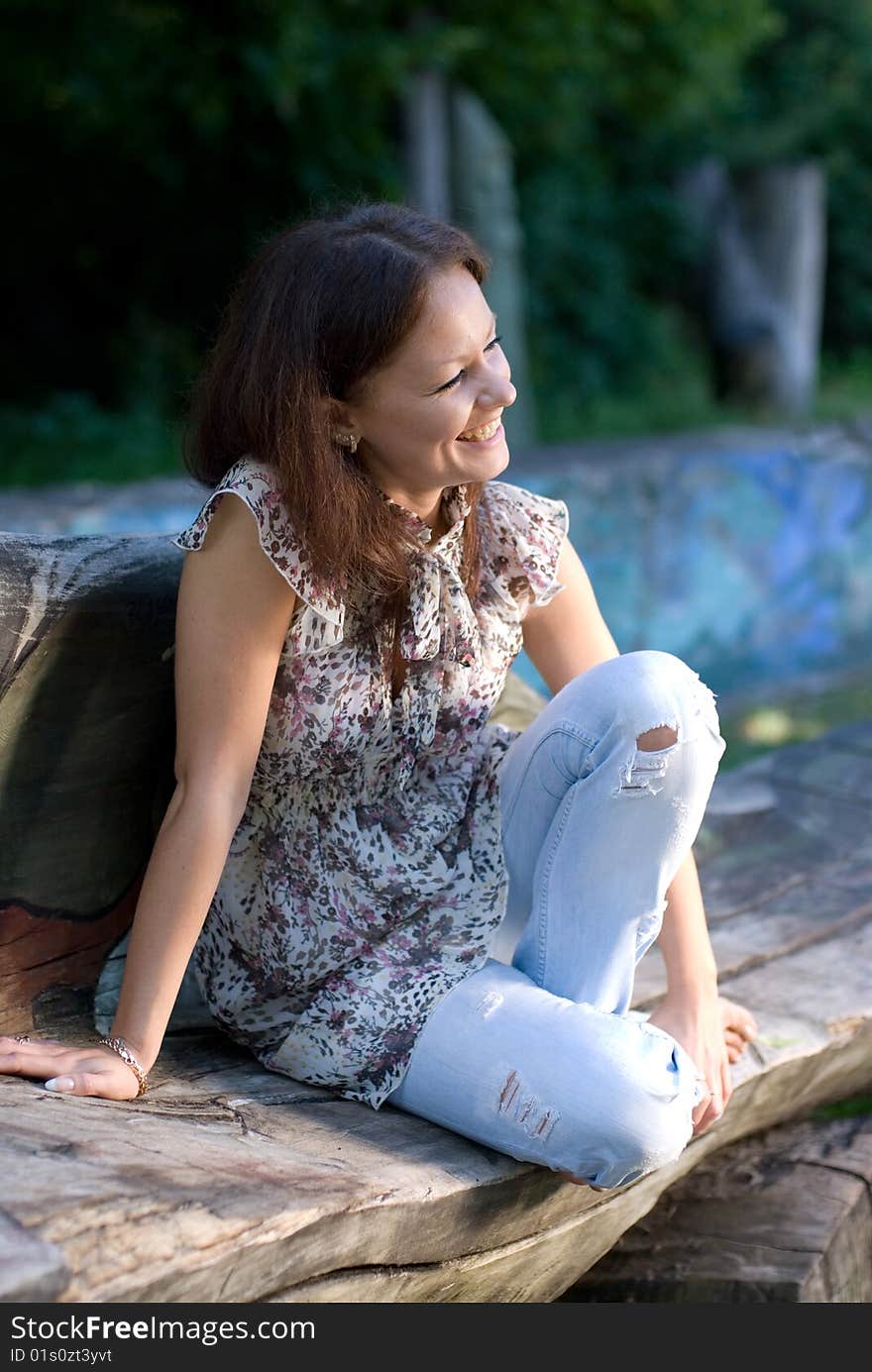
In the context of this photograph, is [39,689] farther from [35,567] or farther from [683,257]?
[683,257]

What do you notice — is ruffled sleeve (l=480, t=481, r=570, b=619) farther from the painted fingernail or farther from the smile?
the painted fingernail

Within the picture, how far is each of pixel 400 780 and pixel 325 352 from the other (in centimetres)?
59

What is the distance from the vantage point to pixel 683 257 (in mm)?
13633

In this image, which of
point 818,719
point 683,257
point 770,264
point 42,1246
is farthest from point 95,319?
point 42,1246

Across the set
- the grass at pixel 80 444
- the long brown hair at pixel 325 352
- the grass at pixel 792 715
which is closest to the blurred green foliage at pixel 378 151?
the grass at pixel 80 444

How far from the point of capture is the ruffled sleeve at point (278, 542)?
1.90m

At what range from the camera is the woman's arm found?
1.88 m

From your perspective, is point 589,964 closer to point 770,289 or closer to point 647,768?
point 647,768

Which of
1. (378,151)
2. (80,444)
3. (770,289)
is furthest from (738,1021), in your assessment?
(770,289)

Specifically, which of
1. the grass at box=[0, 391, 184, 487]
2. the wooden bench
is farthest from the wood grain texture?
the grass at box=[0, 391, 184, 487]

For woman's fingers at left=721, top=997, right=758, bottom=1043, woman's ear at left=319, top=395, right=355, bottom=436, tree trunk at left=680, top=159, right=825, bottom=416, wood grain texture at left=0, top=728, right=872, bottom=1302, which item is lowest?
wood grain texture at left=0, top=728, right=872, bottom=1302

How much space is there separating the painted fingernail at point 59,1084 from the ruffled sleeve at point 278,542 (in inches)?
23.3

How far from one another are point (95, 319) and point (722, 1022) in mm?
9190

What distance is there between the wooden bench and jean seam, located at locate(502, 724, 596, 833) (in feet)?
1.42
